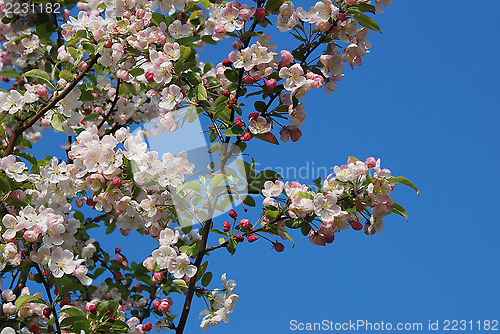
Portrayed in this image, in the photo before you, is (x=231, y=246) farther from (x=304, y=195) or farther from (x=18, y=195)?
(x=18, y=195)

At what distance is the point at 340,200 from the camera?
6.81 feet

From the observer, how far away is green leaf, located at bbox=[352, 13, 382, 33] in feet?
7.22

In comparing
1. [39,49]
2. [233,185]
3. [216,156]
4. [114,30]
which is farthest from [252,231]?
[39,49]

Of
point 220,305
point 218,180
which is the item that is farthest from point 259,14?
point 220,305

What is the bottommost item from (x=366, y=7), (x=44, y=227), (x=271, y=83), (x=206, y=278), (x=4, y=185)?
(x=206, y=278)

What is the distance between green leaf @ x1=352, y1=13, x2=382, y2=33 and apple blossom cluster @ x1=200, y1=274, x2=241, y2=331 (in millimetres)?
1380

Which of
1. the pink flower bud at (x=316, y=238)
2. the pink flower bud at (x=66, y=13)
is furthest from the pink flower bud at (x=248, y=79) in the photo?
the pink flower bud at (x=66, y=13)

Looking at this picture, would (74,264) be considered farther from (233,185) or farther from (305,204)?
(305,204)

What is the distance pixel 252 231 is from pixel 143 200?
529 mm

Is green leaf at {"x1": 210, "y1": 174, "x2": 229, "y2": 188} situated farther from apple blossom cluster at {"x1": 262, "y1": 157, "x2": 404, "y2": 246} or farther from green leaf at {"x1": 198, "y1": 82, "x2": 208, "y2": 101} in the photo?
green leaf at {"x1": 198, "y1": 82, "x2": 208, "y2": 101}

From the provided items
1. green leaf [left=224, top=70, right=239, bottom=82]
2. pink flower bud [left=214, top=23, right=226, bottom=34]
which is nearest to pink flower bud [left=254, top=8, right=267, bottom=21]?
pink flower bud [left=214, top=23, right=226, bottom=34]

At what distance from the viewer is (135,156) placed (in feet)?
6.97

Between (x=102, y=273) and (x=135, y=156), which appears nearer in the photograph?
(x=135, y=156)

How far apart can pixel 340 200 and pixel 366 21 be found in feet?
2.80
